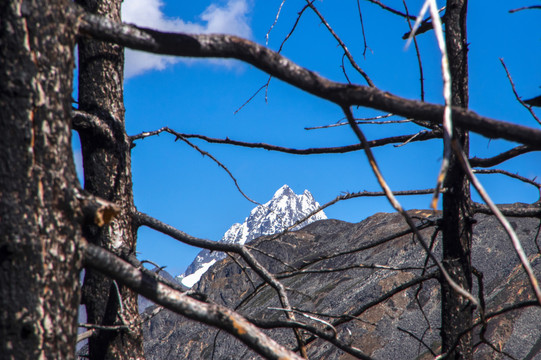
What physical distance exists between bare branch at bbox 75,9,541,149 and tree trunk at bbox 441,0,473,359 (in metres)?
2.88

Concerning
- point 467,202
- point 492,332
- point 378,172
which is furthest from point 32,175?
point 492,332

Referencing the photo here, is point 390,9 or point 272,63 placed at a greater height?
point 390,9

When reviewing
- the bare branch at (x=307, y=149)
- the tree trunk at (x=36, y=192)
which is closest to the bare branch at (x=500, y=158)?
the bare branch at (x=307, y=149)

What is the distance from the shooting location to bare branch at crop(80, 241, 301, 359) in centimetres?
174

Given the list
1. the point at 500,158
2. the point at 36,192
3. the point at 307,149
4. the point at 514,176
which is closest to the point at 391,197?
the point at 36,192

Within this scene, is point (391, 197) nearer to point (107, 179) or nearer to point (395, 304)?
point (107, 179)

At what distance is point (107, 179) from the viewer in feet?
12.1

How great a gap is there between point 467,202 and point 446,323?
111 centimetres

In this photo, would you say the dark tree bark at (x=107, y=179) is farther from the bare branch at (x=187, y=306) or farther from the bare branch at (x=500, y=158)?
the bare branch at (x=500, y=158)

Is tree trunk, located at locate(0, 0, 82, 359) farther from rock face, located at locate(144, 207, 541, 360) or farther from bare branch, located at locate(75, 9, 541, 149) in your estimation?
rock face, located at locate(144, 207, 541, 360)

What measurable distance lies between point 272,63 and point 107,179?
2.31 metres

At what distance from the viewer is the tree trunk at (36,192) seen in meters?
1.67

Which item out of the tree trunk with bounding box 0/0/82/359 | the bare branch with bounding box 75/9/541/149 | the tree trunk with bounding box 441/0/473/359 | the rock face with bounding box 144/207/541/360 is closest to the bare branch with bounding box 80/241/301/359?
the tree trunk with bounding box 0/0/82/359

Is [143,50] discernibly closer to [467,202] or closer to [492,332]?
[467,202]
